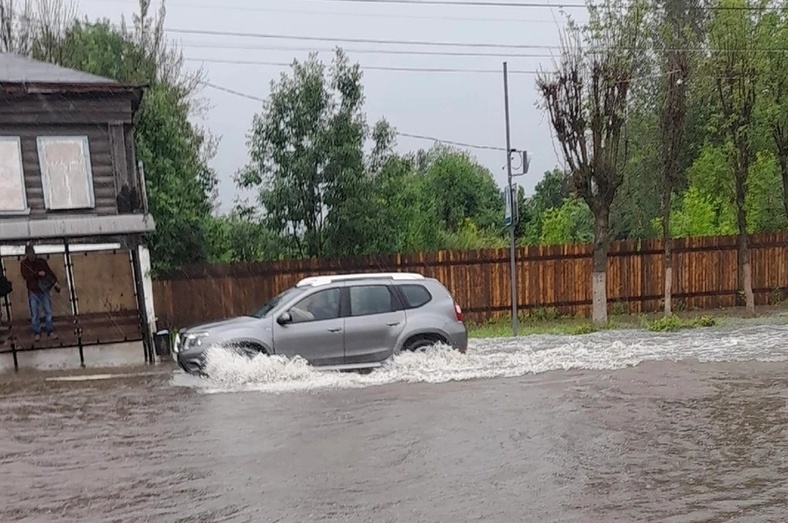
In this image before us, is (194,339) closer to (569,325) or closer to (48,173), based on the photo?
(48,173)

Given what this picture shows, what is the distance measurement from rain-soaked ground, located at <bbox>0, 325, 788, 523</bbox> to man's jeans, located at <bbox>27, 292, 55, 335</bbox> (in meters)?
2.04

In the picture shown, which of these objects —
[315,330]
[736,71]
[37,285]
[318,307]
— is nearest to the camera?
[315,330]

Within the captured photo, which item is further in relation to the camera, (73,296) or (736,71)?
(736,71)

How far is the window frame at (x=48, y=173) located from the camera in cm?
1634

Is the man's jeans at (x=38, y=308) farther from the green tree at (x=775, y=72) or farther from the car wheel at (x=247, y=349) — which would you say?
the green tree at (x=775, y=72)

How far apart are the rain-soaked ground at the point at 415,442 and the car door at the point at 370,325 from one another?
0.30 m

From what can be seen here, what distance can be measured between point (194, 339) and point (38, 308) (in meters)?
5.45

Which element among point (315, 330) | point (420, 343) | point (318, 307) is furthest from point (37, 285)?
point (420, 343)

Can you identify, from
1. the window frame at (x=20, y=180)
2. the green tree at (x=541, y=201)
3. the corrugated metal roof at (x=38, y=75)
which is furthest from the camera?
the green tree at (x=541, y=201)

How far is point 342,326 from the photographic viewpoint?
36.9 ft

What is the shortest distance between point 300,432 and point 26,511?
287cm

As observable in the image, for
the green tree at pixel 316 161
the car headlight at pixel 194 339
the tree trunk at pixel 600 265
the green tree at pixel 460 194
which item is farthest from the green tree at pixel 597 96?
the green tree at pixel 460 194

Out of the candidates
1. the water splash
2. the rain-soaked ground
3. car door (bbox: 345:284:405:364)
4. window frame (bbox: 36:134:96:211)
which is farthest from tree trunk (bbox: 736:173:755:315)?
window frame (bbox: 36:134:96:211)

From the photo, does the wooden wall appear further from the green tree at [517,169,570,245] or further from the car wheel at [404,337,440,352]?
the green tree at [517,169,570,245]
